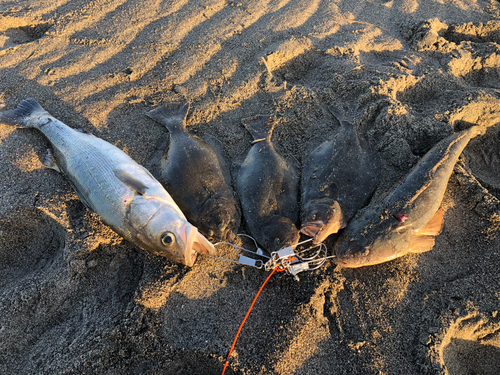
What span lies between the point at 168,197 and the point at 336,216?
6.30ft

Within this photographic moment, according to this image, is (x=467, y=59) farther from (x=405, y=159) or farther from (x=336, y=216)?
(x=336, y=216)

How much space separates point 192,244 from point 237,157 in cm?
150

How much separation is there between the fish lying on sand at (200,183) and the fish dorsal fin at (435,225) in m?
2.11

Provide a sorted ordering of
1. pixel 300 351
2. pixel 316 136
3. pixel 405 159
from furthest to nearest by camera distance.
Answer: pixel 316 136, pixel 405 159, pixel 300 351

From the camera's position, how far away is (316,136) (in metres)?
4.31

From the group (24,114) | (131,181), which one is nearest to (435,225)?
(131,181)

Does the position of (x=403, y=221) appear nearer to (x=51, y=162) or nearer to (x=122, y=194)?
(x=122, y=194)

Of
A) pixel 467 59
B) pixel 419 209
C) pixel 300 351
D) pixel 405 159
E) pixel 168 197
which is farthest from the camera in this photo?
pixel 467 59

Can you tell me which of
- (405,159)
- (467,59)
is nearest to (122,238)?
(405,159)

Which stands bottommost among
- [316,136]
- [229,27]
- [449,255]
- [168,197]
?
[449,255]

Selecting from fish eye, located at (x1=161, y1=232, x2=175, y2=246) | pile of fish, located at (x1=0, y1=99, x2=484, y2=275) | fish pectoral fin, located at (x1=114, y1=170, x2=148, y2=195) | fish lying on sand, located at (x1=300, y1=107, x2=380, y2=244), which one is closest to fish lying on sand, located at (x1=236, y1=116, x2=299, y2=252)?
pile of fish, located at (x1=0, y1=99, x2=484, y2=275)

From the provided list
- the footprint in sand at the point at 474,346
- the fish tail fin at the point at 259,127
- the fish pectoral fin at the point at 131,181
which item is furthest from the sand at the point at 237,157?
the fish pectoral fin at the point at 131,181

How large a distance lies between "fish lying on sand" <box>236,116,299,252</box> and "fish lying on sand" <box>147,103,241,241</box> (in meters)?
0.20

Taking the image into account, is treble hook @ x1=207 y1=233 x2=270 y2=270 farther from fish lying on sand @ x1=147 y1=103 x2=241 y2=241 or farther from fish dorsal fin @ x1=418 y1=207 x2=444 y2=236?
fish dorsal fin @ x1=418 y1=207 x2=444 y2=236
